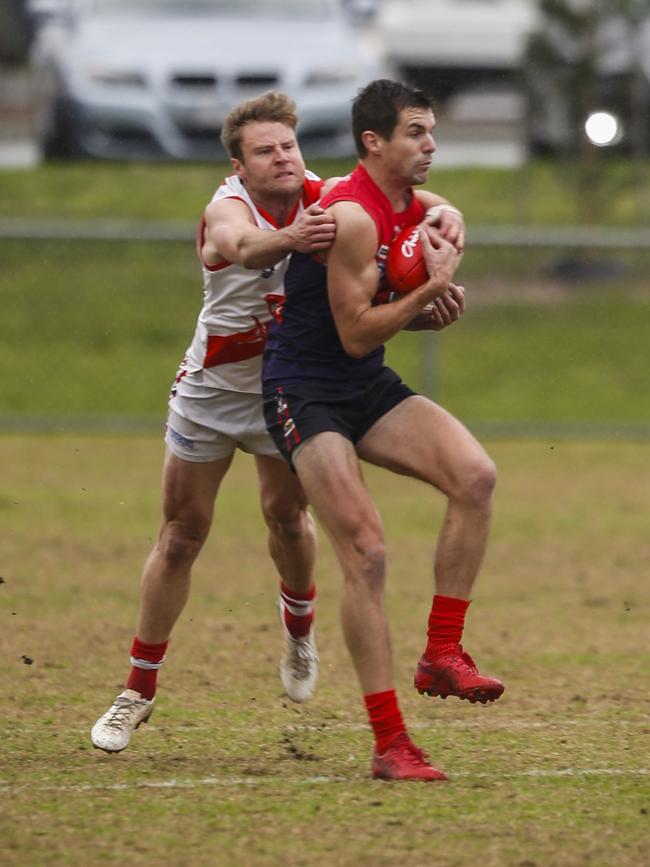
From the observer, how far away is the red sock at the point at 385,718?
5.42 meters

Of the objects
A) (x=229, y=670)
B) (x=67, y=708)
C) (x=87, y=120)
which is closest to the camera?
Answer: (x=67, y=708)

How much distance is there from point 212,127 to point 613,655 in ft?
35.2

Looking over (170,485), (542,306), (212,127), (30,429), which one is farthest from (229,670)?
(212,127)

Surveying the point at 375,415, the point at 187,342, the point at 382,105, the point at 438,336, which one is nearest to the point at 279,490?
the point at 375,415

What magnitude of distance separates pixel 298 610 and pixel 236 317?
4.27ft

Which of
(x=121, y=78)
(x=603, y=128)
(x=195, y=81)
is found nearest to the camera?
(x=121, y=78)

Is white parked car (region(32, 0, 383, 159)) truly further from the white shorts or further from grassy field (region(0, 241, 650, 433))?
the white shorts

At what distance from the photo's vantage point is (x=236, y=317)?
6.25 meters

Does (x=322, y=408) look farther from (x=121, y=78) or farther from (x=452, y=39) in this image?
(x=452, y=39)

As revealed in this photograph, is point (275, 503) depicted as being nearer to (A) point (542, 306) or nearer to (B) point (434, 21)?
(A) point (542, 306)

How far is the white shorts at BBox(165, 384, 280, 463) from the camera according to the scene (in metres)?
6.25

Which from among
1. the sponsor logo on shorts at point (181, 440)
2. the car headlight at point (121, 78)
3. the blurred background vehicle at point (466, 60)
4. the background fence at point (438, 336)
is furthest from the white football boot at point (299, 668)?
the blurred background vehicle at point (466, 60)

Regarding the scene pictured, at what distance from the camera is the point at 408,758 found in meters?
5.42

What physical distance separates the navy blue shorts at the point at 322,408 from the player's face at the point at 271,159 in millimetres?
694
